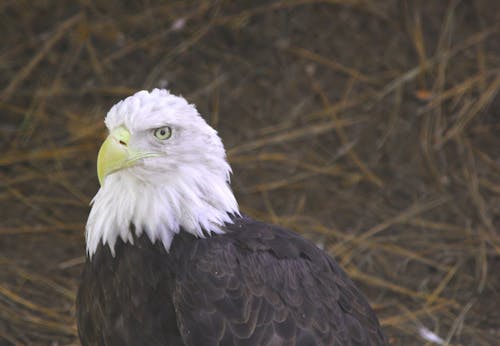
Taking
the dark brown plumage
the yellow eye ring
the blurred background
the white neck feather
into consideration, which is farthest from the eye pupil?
the blurred background

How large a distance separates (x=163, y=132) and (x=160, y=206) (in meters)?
0.23

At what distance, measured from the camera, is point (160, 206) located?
8.30 feet

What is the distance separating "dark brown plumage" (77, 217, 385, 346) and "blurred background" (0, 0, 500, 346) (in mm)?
1216

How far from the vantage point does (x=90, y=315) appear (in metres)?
2.63

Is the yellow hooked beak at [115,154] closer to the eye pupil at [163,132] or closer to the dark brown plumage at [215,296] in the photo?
the eye pupil at [163,132]

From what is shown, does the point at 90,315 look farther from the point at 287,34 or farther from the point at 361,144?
the point at 287,34

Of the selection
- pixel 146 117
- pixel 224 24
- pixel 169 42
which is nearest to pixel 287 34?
pixel 224 24

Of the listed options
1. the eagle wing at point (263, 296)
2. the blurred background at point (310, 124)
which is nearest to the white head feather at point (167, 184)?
the eagle wing at point (263, 296)

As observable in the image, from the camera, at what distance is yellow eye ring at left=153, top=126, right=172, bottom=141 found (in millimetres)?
2477

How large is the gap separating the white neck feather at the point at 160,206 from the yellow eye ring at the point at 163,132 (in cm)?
12

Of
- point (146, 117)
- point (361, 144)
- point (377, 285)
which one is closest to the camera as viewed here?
point (146, 117)

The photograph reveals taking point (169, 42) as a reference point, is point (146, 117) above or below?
below

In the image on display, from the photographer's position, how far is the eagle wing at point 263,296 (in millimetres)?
2424

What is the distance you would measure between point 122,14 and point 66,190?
127 cm
